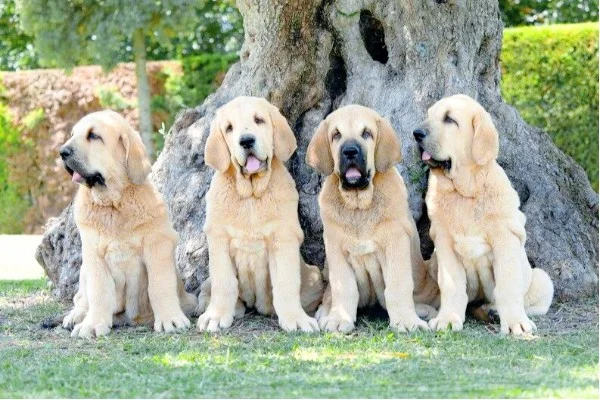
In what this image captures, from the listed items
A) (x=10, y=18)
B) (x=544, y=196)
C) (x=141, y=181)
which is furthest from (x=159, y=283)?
(x=10, y=18)

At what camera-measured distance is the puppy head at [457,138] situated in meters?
7.30

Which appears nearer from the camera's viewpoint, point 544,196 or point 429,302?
point 429,302

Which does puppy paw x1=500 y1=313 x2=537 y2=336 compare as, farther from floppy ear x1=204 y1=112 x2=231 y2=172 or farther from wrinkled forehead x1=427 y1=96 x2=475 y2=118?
floppy ear x1=204 y1=112 x2=231 y2=172

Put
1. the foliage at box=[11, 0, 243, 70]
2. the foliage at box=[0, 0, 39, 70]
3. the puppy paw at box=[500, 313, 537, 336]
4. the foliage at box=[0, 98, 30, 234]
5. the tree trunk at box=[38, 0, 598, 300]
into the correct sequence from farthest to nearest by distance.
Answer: the foliage at box=[0, 0, 39, 70] → the foliage at box=[11, 0, 243, 70] → the foliage at box=[0, 98, 30, 234] → the tree trunk at box=[38, 0, 598, 300] → the puppy paw at box=[500, 313, 537, 336]

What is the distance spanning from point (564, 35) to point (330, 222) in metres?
10.7

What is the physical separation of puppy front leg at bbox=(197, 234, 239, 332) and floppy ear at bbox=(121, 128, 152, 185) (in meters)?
0.66

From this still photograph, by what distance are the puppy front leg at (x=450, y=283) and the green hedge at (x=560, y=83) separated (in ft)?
32.8

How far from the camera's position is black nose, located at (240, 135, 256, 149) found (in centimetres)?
730

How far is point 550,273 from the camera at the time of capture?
8.65 metres

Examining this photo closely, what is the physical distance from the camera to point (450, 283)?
7.42 m

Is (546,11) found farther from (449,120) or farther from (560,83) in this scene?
(449,120)

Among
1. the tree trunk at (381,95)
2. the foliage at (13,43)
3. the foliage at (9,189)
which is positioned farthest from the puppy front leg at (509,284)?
the foliage at (13,43)

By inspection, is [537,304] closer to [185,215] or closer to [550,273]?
[550,273]

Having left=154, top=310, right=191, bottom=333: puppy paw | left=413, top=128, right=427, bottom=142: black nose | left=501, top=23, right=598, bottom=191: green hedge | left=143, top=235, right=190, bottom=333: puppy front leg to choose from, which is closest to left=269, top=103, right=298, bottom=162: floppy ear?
left=413, top=128, right=427, bottom=142: black nose
